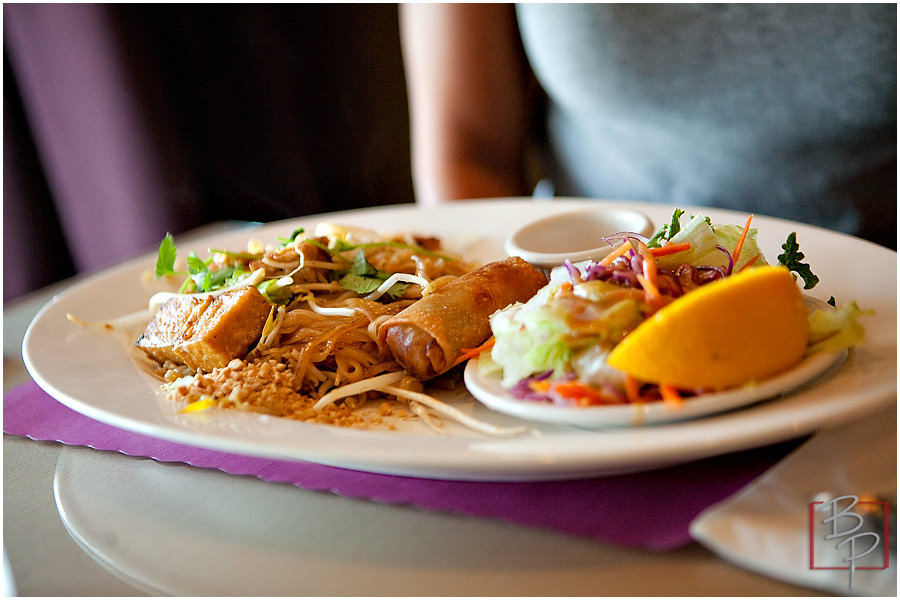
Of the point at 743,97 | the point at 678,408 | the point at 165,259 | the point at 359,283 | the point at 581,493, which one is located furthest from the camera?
the point at 743,97

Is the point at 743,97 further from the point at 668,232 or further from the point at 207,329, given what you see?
the point at 207,329

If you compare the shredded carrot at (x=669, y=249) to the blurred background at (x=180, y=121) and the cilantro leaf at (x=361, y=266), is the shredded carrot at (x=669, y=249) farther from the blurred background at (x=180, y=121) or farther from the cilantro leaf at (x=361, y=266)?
the blurred background at (x=180, y=121)

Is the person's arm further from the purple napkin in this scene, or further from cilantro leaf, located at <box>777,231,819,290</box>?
the purple napkin

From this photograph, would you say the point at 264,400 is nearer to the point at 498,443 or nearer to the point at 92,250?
the point at 498,443

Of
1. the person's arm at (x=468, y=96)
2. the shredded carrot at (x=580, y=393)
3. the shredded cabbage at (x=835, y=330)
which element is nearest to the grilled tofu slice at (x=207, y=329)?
the shredded carrot at (x=580, y=393)

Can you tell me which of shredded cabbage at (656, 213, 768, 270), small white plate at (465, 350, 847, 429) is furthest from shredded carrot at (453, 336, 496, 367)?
shredded cabbage at (656, 213, 768, 270)

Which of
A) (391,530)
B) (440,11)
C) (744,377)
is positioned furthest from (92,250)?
(744,377)

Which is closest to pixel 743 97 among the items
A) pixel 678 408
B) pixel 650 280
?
pixel 650 280
